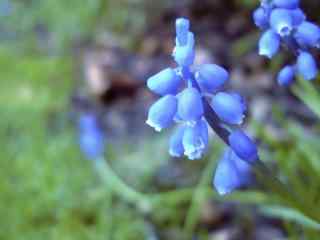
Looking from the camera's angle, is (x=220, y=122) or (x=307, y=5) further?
(x=307, y=5)

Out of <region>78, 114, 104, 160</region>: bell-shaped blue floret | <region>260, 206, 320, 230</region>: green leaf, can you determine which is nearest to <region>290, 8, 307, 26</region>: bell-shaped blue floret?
<region>260, 206, 320, 230</region>: green leaf

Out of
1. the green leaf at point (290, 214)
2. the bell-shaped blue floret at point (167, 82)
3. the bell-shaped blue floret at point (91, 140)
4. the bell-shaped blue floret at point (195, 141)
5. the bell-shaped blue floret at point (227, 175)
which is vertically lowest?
the bell-shaped blue floret at point (91, 140)

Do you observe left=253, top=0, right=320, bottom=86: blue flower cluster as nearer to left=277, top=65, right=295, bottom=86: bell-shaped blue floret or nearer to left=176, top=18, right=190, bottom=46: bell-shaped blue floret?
left=277, top=65, right=295, bottom=86: bell-shaped blue floret

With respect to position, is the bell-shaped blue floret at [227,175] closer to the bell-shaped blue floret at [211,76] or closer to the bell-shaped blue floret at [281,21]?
the bell-shaped blue floret at [211,76]

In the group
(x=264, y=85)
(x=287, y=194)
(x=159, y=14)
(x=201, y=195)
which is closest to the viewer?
(x=287, y=194)

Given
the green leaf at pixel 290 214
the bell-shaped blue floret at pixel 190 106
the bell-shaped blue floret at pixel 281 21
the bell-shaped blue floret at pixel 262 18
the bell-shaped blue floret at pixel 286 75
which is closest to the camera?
the bell-shaped blue floret at pixel 190 106

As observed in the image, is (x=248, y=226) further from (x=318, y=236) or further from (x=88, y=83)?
(x=88, y=83)

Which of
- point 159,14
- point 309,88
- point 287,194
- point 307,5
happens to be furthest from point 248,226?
point 159,14

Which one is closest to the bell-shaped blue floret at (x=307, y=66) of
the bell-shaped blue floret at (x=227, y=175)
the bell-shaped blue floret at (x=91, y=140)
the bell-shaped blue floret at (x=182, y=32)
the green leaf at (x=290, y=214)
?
the bell-shaped blue floret at (x=227, y=175)
